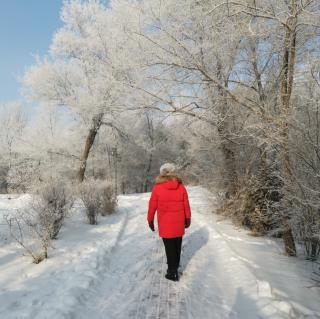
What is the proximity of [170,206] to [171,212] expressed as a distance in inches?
3.7

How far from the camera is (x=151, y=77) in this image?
7910 mm

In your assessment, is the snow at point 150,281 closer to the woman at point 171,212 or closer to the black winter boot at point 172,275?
the black winter boot at point 172,275

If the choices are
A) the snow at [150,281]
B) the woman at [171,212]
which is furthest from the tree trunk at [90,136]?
the woman at [171,212]

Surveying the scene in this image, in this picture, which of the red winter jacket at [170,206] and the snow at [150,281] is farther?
the red winter jacket at [170,206]

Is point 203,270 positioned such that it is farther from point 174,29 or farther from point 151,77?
point 174,29

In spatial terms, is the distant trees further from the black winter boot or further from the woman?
the black winter boot

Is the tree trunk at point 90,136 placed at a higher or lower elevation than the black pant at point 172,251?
higher

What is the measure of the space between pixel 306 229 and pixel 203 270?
80.2 inches

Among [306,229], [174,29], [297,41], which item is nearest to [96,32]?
[174,29]

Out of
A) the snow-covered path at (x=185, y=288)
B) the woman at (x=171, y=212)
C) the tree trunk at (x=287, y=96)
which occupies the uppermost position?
the tree trunk at (x=287, y=96)

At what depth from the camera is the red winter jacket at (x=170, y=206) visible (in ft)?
18.2

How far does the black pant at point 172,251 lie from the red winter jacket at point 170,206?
4.2 inches

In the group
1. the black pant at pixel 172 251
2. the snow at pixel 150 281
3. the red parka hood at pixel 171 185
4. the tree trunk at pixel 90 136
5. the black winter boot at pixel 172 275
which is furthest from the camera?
the tree trunk at pixel 90 136

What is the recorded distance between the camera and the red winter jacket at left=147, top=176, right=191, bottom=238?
18.2 ft
